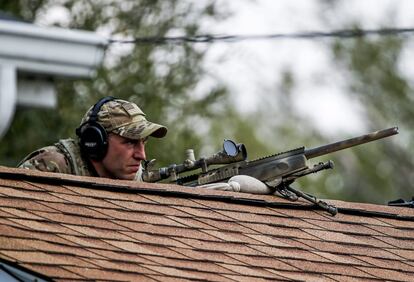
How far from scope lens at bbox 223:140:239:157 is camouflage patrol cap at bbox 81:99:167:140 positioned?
27.0 inches

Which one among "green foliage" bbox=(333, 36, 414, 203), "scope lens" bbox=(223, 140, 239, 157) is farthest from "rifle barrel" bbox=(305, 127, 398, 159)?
"green foliage" bbox=(333, 36, 414, 203)

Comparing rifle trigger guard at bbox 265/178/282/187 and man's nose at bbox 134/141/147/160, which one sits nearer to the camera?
rifle trigger guard at bbox 265/178/282/187

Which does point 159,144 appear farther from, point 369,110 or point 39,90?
point 369,110

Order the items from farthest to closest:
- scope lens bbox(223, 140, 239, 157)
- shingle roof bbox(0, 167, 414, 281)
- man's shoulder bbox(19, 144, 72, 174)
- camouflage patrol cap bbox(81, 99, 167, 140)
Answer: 1. camouflage patrol cap bbox(81, 99, 167, 140)
2. man's shoulder bbox(19, 144, 72, 174)
3. scope lens bbox(223, 140, 239, 157)
4. shingle roof bbox(0, 167, 414, 281)

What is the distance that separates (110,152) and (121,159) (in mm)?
80

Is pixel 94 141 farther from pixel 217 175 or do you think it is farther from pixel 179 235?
pixel 179 235

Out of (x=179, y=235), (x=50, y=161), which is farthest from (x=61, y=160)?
(x=179, y=235)

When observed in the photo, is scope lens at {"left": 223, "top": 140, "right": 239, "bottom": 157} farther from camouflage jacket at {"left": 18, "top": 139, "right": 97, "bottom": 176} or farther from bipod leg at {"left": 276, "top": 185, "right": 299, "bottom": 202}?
camouflage jacket at {"left": 18, "top": 139, "right": 97, "bottom": 176}

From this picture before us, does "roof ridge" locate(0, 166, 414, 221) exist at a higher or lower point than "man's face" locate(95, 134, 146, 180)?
lower

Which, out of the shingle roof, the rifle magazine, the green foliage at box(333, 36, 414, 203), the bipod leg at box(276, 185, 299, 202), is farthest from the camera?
the green foliage at box(333, 36, 414, 203)

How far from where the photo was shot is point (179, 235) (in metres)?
8.32

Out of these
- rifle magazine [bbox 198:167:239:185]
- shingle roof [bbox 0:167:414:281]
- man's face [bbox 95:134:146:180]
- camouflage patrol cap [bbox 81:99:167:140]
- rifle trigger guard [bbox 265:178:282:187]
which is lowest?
shingle roof [bbox 0:167:414:281]

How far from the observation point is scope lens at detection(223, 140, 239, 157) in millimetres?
9703

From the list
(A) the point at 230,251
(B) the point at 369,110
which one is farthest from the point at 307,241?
(B) the point at 369,110
